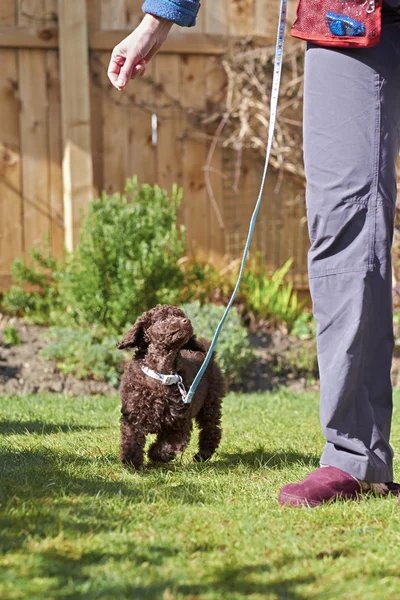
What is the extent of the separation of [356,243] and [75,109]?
4961 millimetres

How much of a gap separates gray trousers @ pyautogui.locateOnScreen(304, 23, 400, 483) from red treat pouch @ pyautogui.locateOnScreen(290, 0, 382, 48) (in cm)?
7

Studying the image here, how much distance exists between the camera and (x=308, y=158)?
3049 mm

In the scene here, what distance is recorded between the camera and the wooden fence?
737cm

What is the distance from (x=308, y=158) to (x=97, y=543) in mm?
A: 1521

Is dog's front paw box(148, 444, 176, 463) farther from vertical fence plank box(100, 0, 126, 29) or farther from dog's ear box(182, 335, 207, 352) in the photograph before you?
vertical fence plank box(100, 0, 126, 29)

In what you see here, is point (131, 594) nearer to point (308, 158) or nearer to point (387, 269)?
point (387, 269)

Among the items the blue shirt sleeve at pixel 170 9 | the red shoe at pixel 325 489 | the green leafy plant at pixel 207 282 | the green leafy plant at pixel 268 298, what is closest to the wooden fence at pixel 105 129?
the green leafy plant at pixel 207 282

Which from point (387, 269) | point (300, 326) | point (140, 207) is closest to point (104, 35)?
point (140, 207)

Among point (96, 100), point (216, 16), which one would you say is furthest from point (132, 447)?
point (216, 16)

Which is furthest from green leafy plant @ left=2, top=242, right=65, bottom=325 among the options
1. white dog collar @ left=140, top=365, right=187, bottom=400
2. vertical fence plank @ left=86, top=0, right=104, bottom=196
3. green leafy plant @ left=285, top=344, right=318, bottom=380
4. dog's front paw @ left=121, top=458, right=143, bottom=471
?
dog's front paw @ left=121, top=458, right=143, bottom=471

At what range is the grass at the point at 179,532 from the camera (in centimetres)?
205

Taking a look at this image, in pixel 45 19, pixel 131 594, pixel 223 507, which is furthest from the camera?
pixel 45 19

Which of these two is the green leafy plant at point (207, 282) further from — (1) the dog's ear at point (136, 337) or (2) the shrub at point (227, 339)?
(1) the dog's ear at point (136, 337)

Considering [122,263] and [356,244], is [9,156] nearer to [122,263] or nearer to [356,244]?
[122,263]
